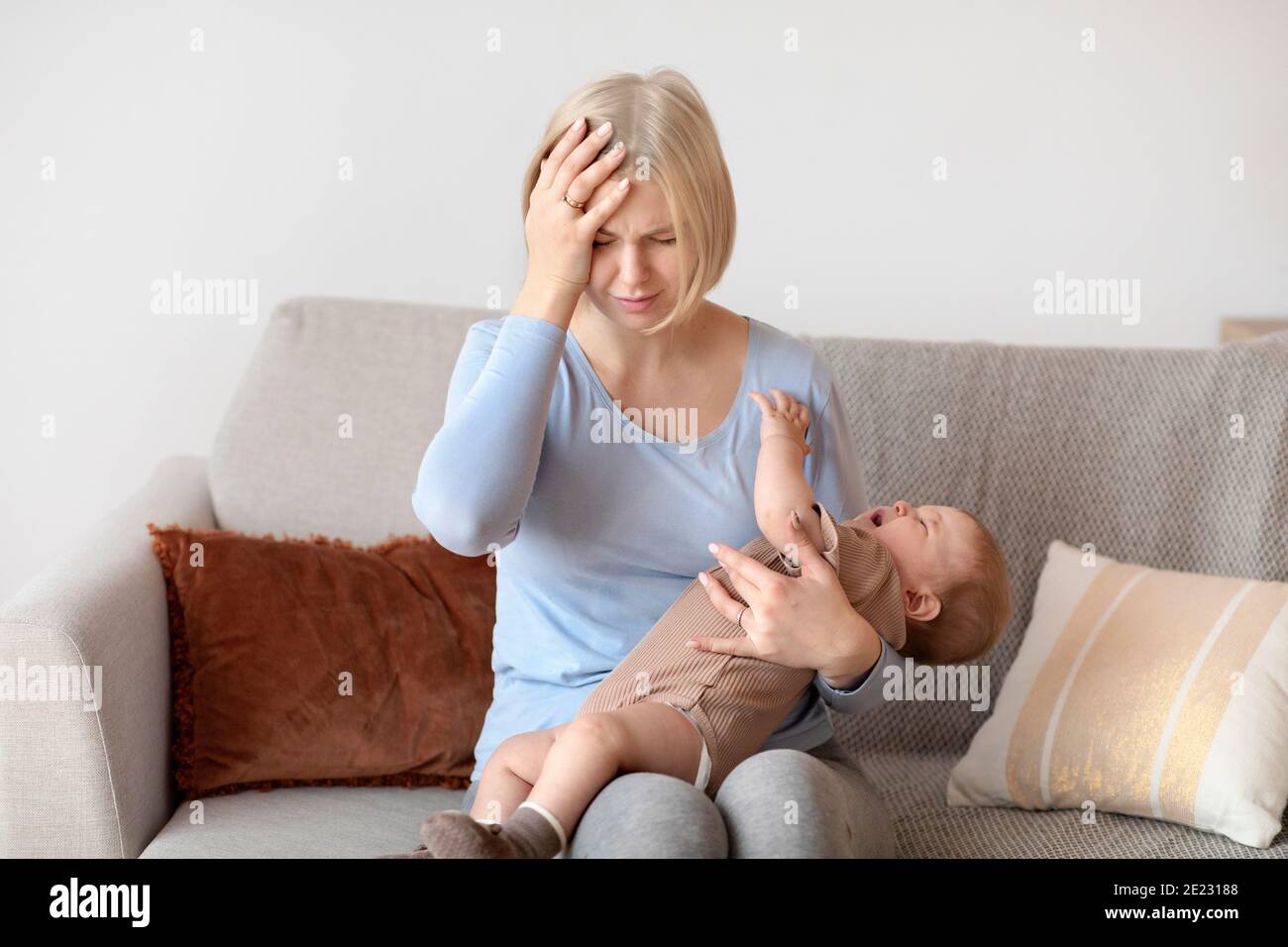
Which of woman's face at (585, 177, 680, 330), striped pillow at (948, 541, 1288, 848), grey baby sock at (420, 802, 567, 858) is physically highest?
woman's face at (585, 177, 680, 330)

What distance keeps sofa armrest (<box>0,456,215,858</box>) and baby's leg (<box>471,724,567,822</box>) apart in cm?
55

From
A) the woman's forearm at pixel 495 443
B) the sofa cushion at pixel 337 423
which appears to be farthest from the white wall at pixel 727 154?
the woman's forearm at pixel 495 443

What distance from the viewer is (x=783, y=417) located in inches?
60.8

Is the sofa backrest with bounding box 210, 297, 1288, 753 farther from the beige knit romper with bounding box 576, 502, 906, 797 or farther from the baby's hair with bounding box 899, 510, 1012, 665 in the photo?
the beige knit romper with bounding box 576, 502, 906, 797

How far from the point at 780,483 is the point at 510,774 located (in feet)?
1.44

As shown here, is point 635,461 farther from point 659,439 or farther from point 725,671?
point 725,671

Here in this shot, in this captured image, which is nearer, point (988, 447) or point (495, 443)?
point (495, 443)

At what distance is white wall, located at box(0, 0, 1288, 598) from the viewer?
2.58m

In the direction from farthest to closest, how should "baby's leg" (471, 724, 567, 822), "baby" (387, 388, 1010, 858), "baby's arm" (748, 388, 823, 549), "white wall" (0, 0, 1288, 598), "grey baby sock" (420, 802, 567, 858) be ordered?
"white wall" (0, 0, 1288, 598)
"baby's arm" (748, 388, 823, 549)
"baby's leg" (471, 724, 567, 822)
"baby" (387, 388, 1010, 858)
"grey baby sock" (420, 802, 567, 858)

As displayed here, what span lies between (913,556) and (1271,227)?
1445 mm

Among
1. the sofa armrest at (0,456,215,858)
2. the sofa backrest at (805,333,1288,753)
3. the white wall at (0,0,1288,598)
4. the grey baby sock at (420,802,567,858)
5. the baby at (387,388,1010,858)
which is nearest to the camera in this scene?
the grey baby sock at (420,802,567,858)

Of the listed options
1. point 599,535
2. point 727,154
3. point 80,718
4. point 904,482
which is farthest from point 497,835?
point 727,154

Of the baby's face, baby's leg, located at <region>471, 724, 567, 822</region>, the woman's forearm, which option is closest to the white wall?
the baby's face

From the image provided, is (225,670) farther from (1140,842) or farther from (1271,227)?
(1271,227)
